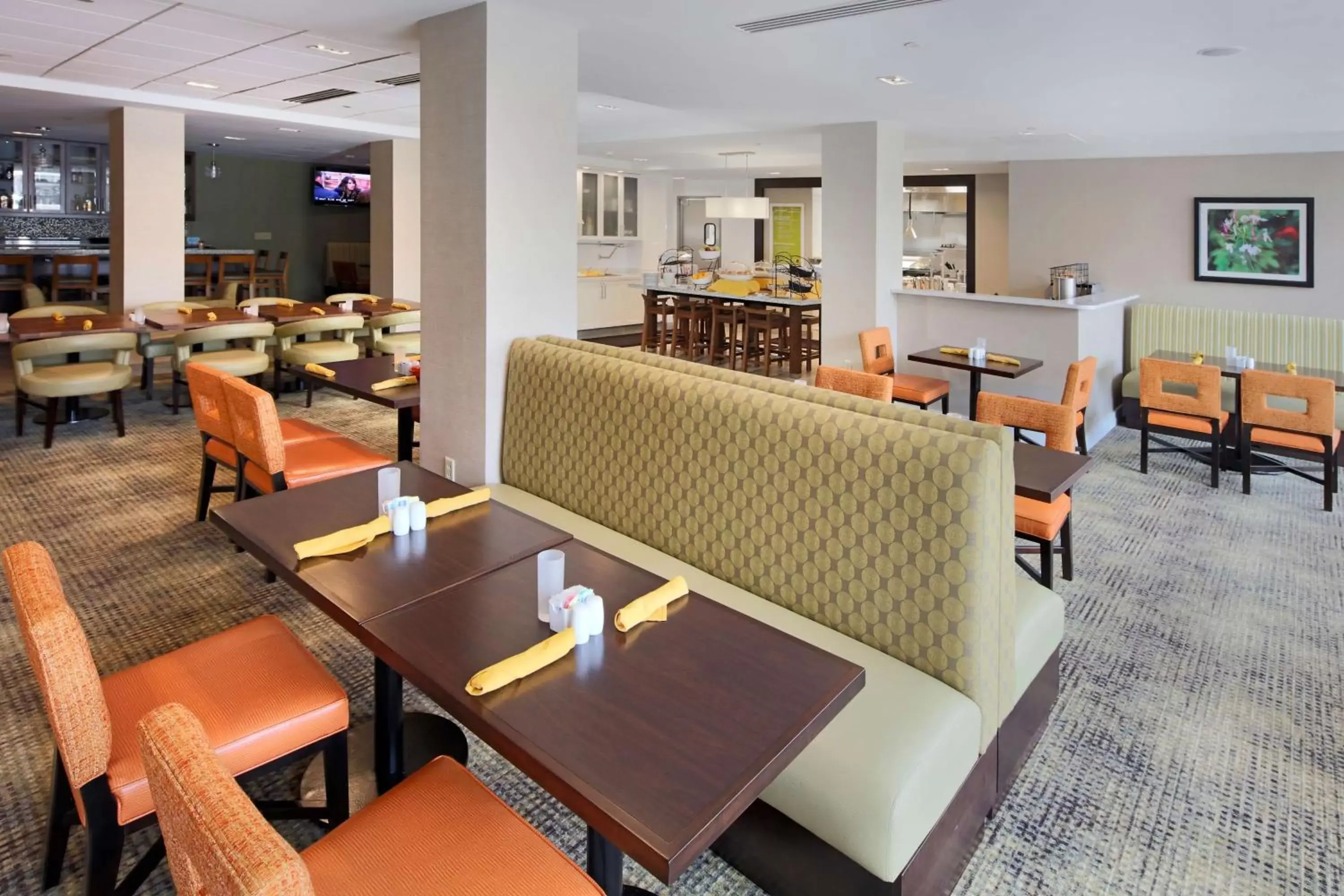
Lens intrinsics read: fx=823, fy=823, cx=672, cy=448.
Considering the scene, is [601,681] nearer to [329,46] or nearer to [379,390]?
[379,390]

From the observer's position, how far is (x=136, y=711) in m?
1.75

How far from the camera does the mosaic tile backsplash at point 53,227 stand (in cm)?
1011

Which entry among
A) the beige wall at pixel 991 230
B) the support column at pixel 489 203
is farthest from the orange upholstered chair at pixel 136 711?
the beige wall at pixel 991 230

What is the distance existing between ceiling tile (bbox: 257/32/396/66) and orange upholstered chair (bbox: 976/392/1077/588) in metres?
3.60

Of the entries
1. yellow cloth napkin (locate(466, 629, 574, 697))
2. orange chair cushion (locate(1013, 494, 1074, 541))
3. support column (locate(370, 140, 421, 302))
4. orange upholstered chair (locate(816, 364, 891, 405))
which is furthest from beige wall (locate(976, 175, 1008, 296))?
yellow cloth napkin (locate(466, 629, 574, 697))

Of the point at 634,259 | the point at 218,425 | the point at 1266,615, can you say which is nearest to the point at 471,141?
the point at 218,425

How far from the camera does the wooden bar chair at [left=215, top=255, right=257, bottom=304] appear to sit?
10.0 meters

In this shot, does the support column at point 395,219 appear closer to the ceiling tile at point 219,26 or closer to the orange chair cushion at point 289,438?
the ceiling tile at point 219,26

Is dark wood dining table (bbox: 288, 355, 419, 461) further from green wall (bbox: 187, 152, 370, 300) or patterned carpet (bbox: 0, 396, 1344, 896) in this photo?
green wall (bbox: 187, 152, 370, 300)

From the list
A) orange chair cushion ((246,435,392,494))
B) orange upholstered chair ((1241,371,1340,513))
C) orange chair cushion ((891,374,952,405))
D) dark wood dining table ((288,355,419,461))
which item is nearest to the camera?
orange chair cushion ((246,435,392,494))

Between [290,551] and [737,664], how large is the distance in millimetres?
1197

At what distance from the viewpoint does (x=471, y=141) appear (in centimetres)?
338

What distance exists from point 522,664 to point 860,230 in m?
5.78

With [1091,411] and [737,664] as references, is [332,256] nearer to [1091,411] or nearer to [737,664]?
[1091,411]
